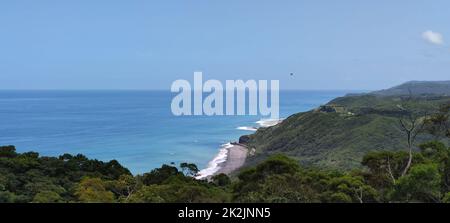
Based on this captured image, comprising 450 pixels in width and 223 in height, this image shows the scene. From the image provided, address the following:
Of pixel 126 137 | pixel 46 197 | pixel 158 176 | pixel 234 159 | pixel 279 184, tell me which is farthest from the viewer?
pixel 126 137

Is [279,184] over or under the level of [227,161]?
over

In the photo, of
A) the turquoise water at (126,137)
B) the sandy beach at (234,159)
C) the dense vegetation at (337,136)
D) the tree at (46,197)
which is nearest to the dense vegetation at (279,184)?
the tree at (46,197)

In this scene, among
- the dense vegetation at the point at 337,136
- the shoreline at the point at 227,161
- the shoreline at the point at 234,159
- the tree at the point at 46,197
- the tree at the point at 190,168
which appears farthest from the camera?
the dense vegetation at the point at 337,136

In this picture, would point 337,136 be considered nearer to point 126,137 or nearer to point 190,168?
point 126,137

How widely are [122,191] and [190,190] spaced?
480 cm

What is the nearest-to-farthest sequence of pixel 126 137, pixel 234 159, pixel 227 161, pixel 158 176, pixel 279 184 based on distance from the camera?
pixel 279 184 < pixel 158 176 < pixel 227 161 < pixel 234 159 < pixel 126 137

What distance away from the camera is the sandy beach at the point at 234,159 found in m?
50.0

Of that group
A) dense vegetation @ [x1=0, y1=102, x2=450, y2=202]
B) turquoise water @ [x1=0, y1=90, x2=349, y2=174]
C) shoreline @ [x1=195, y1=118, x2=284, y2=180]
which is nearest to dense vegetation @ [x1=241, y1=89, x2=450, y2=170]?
shoreline @ [x1=195, y1=118, x2=284, y2=180]

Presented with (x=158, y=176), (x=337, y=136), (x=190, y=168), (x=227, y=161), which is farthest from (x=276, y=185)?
(x=337, y=136)

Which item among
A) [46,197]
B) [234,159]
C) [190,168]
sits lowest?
[234,159]

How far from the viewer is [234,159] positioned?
5769 centimetres

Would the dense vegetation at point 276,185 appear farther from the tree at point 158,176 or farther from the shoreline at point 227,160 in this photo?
the shoreline at point 227,160

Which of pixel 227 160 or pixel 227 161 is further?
pixel 227 160
